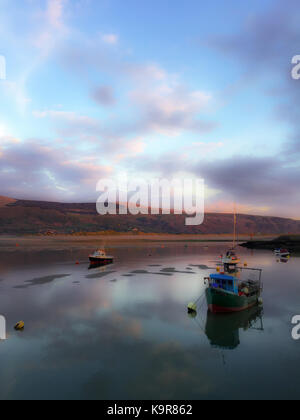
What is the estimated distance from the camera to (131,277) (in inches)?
2307

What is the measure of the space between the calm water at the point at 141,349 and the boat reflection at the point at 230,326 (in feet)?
0.35

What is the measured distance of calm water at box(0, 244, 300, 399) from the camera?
54.3 ft

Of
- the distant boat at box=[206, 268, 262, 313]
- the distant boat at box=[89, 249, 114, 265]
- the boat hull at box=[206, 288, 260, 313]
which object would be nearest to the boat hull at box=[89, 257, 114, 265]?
the distant boat at box=[89, 249, 114, 265]

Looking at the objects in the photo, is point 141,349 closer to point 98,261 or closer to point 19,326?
point 19,326

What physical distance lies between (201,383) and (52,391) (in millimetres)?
Result: 9838

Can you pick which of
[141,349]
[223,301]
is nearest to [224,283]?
[223,301]

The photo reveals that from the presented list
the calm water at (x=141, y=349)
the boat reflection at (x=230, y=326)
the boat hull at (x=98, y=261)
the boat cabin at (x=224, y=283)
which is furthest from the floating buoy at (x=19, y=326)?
the boat hull at (x=98, y=261)

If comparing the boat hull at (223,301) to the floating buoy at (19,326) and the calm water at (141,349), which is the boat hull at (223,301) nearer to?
the calm water at (141,349)

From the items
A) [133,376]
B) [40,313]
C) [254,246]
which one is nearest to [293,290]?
[133,376]

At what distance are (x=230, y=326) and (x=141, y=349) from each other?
457 inches

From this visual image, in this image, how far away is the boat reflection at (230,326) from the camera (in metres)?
24.2

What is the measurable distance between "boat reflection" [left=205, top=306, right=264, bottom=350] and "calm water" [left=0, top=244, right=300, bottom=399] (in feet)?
0.35

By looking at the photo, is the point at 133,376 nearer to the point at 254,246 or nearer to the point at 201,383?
the point at 201,383

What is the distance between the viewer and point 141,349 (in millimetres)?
22156
